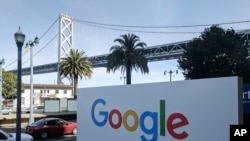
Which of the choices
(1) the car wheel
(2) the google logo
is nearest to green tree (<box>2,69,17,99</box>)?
(1) the car wheel

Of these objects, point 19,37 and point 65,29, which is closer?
point 19,37

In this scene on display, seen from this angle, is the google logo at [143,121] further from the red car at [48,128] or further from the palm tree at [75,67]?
the palm tree at [75,67]

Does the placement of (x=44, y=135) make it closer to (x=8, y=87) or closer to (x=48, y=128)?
(x=48, y=128)

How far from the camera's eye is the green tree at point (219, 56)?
30672 millimetres

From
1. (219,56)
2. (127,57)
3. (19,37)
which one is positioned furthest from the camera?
(127,57)

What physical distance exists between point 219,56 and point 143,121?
2575 centimetres

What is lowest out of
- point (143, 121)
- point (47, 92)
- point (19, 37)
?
point (47, 92)

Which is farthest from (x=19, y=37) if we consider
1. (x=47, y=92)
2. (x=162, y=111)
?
(x=47, y=92)

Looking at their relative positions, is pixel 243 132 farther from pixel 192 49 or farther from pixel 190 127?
pixel 192 49

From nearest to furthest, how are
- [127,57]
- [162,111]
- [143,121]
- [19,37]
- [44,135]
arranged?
[162,111], [143,121], [19,37], [44,135], [127,57]

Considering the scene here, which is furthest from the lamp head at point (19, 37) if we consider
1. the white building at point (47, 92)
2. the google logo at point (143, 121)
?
the white building at point (47, 92)

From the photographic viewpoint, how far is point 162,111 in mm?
6711

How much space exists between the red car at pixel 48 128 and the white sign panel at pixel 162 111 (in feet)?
40.2

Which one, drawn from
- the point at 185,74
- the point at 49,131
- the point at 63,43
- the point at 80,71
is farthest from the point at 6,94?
the point at 49,131
